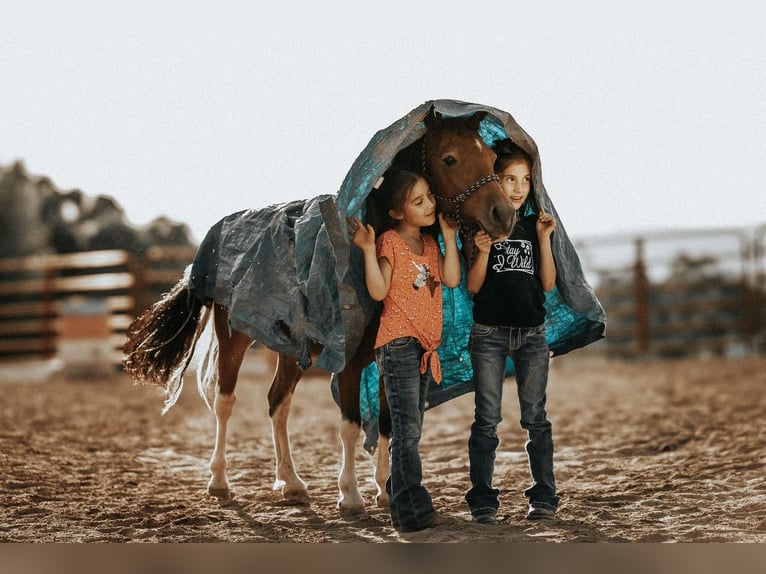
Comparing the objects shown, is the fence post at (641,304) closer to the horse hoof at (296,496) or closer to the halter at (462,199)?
the horse hoof at (296,496)

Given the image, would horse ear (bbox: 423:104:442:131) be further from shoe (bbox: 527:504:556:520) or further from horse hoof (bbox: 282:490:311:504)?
horse hoof (bbox: 282:490:311:504)

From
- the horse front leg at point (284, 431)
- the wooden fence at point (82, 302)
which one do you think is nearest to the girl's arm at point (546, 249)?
the horse front leg at point (284, 431)

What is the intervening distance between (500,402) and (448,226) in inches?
27.2

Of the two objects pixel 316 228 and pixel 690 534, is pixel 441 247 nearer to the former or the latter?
pixel 316 228

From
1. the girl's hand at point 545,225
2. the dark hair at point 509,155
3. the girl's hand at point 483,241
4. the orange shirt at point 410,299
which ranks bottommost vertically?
the orange shirt at point 410,299

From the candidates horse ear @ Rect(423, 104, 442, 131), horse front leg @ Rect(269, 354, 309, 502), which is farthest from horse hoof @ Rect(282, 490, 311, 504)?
horse ear @ Rect(423, 104, 442, 131)

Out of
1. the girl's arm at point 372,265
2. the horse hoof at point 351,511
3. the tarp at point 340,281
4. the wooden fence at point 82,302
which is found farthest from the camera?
the wooden fence at point 82,302

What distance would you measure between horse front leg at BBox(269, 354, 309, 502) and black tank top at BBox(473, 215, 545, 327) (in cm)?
131

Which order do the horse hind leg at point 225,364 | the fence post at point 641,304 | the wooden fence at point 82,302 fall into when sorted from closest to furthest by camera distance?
the horse hind leg at point 225,364
the wooden fence at point 82,302
the fence post at point 641,304

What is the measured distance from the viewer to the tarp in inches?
136

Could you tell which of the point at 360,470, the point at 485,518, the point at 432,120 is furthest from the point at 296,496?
the point at 432,120

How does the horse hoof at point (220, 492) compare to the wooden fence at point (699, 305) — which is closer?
the horse hoof at point (220, 492)

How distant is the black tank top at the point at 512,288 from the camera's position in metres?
3.44

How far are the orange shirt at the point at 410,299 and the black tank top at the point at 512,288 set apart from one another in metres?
0.19
